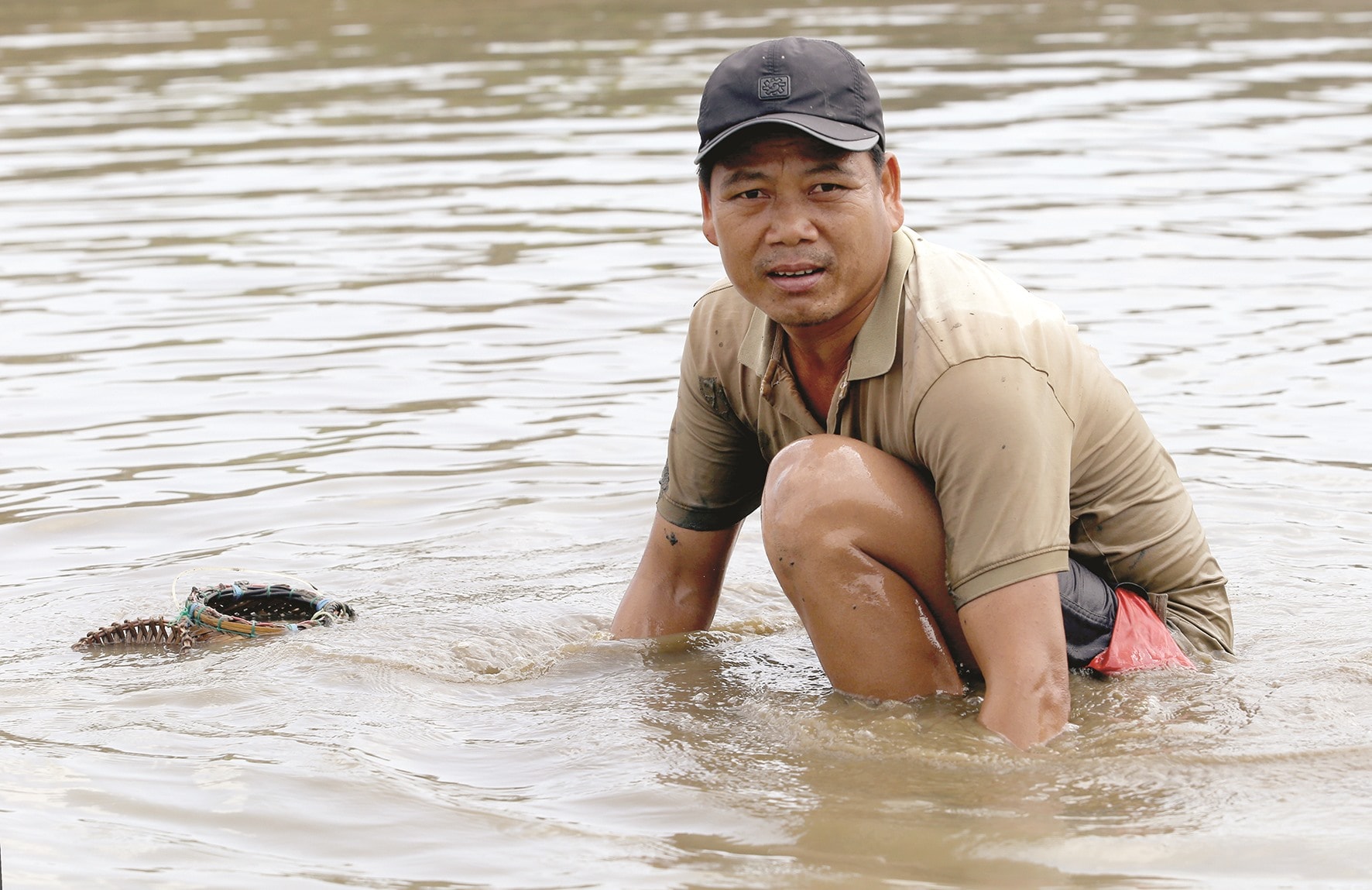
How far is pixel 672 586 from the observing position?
4.12m

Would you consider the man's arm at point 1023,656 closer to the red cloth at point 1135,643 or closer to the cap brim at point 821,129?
the red cloth at point 1135,643

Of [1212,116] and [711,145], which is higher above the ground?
[711,145]

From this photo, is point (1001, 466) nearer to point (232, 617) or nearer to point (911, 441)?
point (911, 441)

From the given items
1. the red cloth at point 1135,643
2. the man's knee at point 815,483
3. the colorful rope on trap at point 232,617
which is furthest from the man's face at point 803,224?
the colorful rope on trap at point 232,617

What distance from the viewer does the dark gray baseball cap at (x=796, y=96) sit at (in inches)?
126

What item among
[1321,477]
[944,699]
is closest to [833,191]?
[944,699]

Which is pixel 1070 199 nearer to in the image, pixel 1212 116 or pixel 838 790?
pixel 1212 116

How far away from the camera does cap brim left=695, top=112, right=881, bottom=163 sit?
10.4 ft

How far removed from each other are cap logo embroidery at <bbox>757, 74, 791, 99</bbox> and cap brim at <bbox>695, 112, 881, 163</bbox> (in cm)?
3

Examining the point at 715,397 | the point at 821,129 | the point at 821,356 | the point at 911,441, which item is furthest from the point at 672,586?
the point at 821,129

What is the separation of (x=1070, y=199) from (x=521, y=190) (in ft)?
9.84

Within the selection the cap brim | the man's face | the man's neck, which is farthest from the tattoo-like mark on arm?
the cap brim

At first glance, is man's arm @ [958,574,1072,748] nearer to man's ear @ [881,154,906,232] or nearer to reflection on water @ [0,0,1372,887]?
reflection on water @ [0,0,1372,887]

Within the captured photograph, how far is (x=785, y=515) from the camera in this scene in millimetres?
3369
